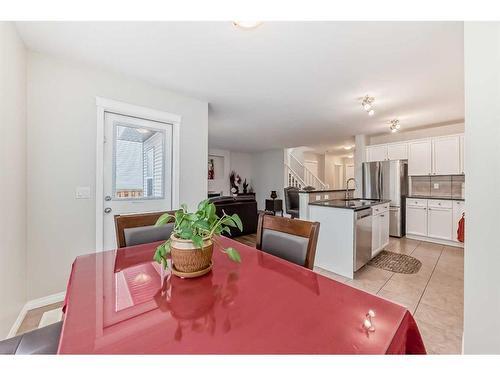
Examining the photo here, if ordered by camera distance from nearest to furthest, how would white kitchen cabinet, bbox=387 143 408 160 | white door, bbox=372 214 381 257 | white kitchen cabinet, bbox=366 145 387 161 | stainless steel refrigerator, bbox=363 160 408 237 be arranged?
white door, bbox=372 214 381 257 → stainless steel refrigerator, bbox=363 160 408 237 → white kitchen cabinet, bbox=387 143 408 160 → white kitchen cabinet, bbox=366 145 387 161

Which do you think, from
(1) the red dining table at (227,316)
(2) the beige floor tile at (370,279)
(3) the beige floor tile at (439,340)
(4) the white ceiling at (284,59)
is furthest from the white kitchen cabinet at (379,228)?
(1) the red dining table at (227,316)

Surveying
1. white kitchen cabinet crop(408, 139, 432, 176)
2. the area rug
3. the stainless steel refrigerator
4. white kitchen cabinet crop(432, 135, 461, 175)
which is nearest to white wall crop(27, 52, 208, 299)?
the area rug

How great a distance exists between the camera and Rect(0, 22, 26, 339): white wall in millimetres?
1501

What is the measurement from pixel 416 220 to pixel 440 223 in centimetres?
38

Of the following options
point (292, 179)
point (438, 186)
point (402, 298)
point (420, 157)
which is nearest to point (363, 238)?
point (402, 298)

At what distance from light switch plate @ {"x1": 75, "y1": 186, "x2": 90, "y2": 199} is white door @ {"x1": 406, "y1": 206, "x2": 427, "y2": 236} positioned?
543cm

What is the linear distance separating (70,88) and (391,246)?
5.10 meters

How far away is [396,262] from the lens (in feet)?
10.3

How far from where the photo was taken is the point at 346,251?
2.71 metres

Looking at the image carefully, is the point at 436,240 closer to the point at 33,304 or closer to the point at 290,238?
the point at 290,238

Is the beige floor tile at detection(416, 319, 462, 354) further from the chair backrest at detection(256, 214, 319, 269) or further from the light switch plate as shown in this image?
the light switch plate
